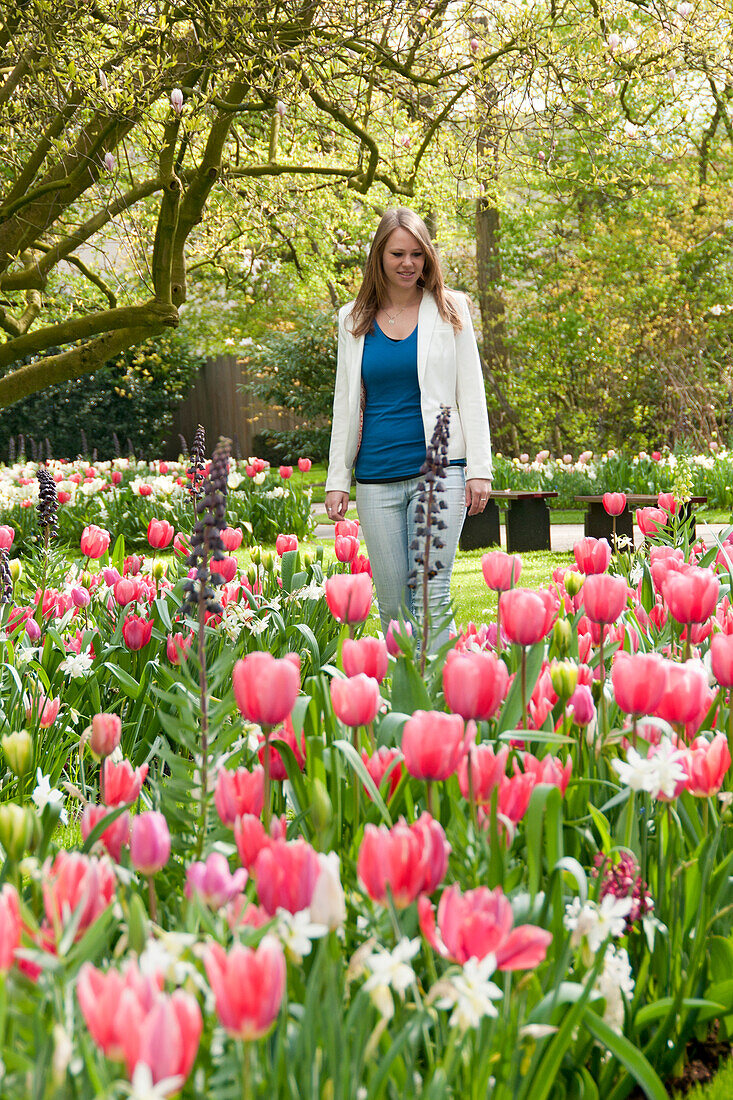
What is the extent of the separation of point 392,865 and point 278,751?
54 centimetres

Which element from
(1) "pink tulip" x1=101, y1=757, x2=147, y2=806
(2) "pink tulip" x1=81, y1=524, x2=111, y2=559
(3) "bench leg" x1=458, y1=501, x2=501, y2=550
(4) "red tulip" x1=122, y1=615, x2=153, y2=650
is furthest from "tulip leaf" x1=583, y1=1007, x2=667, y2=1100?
(3) "bench leg" x1=458, y1=501, x2=501, y2=550

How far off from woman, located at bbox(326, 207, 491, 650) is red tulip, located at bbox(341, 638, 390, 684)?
153 cm

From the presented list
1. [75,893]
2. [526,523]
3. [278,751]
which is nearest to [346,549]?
[278,751]

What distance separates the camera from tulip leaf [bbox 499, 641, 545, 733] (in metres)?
1.52

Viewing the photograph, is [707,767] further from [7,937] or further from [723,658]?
[7,937]

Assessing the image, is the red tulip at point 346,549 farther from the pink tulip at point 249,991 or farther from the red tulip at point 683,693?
the pink tulip at point 249,991

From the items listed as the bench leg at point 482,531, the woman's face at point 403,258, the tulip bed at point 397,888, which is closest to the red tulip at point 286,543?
the woman's face at point 403,258

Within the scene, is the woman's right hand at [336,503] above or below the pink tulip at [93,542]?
above

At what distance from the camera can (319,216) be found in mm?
Result: 11031

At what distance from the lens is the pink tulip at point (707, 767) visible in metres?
1.30

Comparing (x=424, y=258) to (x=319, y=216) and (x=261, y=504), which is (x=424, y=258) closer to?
(x=261, y=504)

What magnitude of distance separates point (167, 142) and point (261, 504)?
3888 millimetres

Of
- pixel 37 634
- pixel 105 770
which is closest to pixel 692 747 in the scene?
pixel 105 770

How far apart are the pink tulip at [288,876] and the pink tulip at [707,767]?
1.91ft
